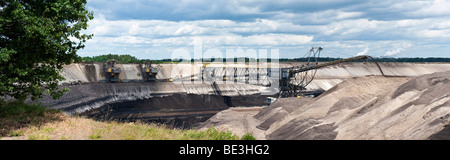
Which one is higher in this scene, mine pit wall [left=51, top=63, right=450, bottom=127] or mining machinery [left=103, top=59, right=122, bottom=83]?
mining machinery [left=103, top=59, right=122, bottom=83]

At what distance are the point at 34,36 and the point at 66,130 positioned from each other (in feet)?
15.5

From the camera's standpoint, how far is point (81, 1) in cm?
1795

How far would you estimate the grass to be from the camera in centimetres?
1396

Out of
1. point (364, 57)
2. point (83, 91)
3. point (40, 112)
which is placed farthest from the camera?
point (83, 91)

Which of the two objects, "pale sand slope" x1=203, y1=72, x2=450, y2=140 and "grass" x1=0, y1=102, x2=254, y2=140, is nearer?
"grass" x1=0, y1=102, x2=254, y2=140

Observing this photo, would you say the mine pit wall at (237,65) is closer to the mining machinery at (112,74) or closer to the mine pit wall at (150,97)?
the mine pit wall at (150,97)

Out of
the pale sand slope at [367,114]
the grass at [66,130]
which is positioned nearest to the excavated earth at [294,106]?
the pale sand slope at [367,114]

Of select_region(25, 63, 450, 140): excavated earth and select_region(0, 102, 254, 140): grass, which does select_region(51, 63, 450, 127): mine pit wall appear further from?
select_region(0, 102, 254, 140): grass

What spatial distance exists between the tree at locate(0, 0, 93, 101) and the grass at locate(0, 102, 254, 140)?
1.07 meters

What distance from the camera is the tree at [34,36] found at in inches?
617

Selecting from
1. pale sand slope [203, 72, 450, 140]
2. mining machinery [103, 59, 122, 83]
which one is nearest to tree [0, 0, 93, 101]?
pale sand slope [203, 72, 450, 140]
